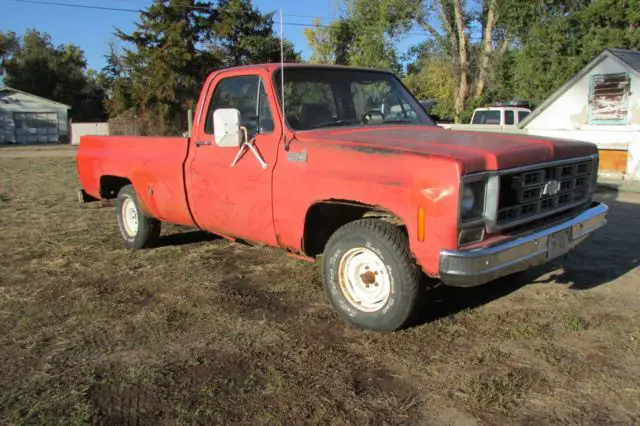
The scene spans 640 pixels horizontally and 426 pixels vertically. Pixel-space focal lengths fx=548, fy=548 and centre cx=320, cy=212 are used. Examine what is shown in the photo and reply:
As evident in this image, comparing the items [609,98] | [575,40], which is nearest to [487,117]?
[575,40]

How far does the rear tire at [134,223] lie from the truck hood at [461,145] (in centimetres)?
Result: 271

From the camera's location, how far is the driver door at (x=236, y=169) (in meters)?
4.48

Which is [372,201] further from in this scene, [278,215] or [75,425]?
[75,425]

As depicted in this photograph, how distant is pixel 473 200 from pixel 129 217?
4461 mm

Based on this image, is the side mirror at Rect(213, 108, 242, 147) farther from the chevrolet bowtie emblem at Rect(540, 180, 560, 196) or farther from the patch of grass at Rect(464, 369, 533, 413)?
the patch of grass at Rect(464, 369, 533, 413)

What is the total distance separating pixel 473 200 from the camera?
3.38 m

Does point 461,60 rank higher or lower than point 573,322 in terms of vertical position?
higher

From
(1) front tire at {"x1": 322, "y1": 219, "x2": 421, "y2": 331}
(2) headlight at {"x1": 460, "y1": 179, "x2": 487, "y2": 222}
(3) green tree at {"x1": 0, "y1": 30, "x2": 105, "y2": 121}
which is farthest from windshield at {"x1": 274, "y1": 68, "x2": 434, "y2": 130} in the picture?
(3) green tree at {"x1": 0, "y1": 30, "x2": 105, "y2": 121}

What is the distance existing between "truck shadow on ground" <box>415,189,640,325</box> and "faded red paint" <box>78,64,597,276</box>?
2.44 ft

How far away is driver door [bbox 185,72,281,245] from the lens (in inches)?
176

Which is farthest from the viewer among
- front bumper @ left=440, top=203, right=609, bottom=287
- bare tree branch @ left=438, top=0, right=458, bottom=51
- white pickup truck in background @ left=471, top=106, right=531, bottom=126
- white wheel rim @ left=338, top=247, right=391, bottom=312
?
bare tree branch @ left=438, top=0, right=458, bottom=51

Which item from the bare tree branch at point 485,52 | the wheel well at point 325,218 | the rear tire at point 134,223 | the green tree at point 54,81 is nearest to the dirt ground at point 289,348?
the rear tire at point 134,223

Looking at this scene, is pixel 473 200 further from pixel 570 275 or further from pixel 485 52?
pixel 485 52

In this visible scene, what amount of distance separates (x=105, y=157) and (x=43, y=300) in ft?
7.21
